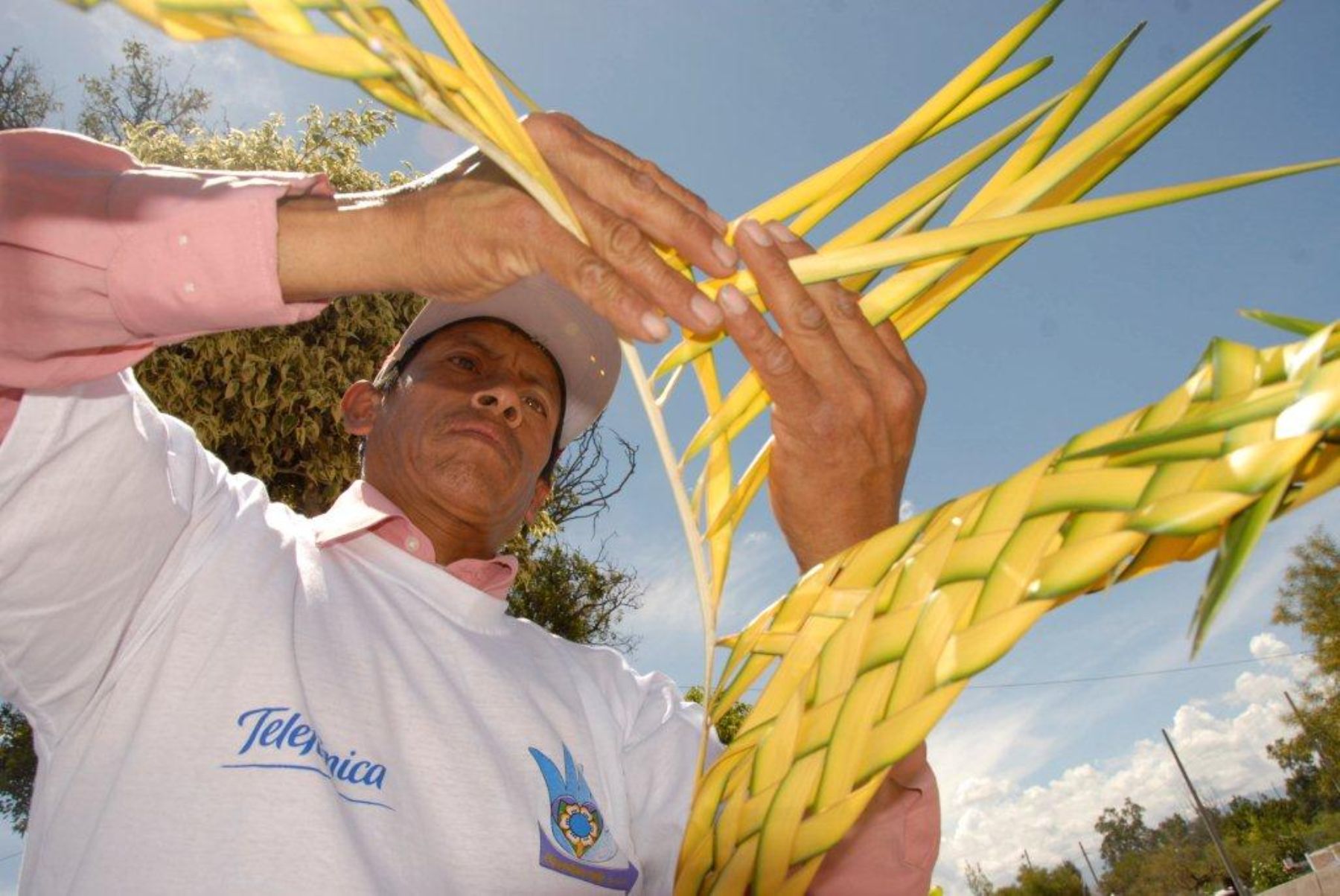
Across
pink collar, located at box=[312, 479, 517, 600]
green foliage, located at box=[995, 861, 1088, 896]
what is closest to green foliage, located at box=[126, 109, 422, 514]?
pink collar, located at box=[312, 479, 517, 600]

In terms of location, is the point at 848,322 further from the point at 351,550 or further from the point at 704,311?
the point at 351,550


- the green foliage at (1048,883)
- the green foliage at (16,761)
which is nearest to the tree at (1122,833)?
the green foliage at (1048,883)

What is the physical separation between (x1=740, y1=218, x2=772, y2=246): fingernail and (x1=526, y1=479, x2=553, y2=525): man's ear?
5.93 ft

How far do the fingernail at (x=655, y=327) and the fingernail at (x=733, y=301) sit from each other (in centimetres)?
7

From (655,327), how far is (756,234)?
0.40 ft

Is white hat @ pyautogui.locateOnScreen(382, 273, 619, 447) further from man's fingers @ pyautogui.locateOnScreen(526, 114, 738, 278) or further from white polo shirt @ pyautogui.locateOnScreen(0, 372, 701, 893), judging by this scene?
man's fingers @ pyautogui.locateOnScreen(526, 114, 738, 278)

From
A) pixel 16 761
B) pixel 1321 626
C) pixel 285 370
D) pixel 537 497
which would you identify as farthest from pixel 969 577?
pixel 1321 626

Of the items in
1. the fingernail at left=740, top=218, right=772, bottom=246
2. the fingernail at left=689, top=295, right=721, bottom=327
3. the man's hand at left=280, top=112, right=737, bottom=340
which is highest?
the man's hand at left=280, top=112, right=737, bottom=340

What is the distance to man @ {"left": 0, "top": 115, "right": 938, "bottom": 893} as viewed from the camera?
2.50 feet

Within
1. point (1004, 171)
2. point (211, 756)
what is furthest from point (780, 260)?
point (211, 756)

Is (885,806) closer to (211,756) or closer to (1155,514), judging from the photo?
(1155,514)

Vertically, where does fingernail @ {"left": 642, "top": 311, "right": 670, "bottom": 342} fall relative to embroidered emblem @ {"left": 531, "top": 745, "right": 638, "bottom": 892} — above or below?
above

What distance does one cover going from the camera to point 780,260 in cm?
73

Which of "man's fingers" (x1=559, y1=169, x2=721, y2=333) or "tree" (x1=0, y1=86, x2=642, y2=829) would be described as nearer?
"man's fingers" (x1=559, y1=169, x2=721, y2=333)
